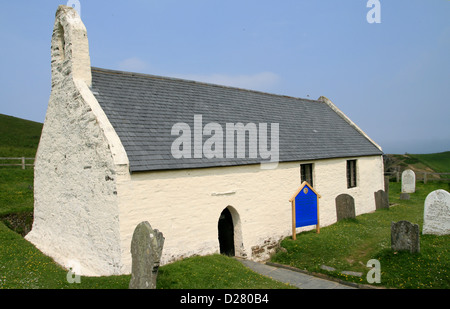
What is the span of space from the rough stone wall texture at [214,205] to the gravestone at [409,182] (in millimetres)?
11476

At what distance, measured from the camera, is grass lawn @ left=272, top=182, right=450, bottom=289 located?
329 inches

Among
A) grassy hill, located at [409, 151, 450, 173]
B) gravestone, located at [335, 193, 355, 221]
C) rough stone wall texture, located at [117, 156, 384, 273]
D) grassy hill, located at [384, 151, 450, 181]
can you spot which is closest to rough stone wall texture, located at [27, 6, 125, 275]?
rough stone wall texture, located at [117, 156, 384, 273]

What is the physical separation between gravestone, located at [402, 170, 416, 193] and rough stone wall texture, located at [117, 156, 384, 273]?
11.5m

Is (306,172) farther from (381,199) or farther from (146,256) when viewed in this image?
(146,256)

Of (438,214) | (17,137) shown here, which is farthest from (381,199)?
(17,137)

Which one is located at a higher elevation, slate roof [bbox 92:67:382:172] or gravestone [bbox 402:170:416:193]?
slate roof [bbox 92:67:382:172]

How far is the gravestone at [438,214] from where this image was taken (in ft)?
34.8

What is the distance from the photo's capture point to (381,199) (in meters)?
18.2

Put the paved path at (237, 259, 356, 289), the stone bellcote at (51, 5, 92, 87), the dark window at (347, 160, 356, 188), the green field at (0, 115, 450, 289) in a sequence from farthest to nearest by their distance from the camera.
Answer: the dark window at (347, 160, 356, 188) → the stone bellcote at (51, 5, 92, 87) → the paved path at (237, 259, 356, 289) → the green field at (0, 115, 450, 289)

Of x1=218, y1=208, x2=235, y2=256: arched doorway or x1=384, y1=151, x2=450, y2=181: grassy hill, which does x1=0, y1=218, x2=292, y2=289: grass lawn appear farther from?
x1=384, y1=151, x2=450, y2=181: grassy hill

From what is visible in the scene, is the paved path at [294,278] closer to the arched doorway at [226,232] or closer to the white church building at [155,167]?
the white church building at [155,167]

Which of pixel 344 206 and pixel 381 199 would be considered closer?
pixel 344 206

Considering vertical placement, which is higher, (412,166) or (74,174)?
(74,174)

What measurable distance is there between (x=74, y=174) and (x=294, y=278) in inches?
314
